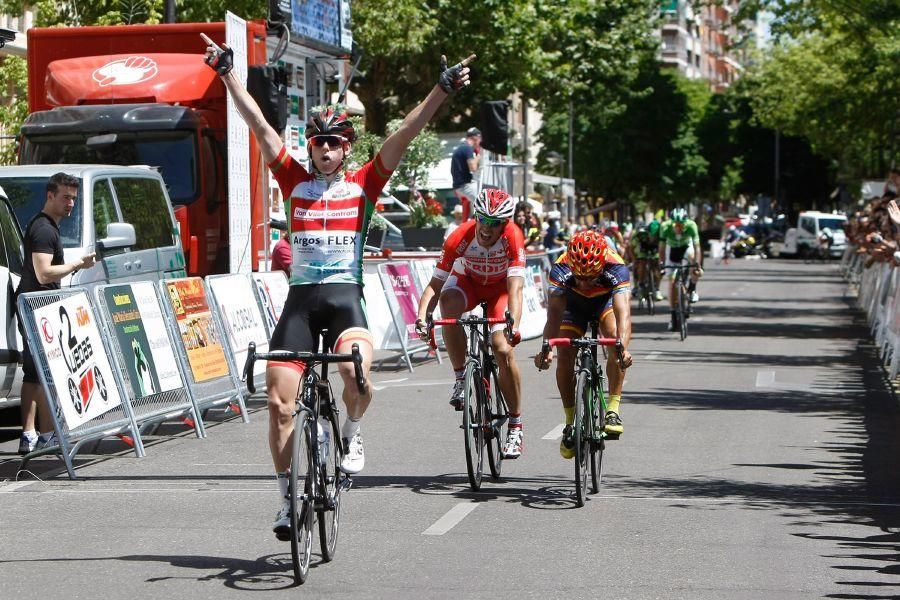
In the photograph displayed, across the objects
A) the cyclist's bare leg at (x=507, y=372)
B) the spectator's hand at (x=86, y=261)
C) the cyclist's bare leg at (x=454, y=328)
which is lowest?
the cyclist's bare leg at (x=507, y=372)

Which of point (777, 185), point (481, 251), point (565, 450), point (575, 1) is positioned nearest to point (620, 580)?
point (565, 450)

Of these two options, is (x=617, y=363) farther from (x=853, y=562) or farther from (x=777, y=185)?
(x=777, y=185)

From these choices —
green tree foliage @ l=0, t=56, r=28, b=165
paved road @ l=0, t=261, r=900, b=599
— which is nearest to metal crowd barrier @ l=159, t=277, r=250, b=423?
paved road @ l=0, t=261, r=900, b=599

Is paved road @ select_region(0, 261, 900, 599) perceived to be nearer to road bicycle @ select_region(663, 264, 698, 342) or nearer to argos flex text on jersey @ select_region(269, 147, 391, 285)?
argos flex text on jersey @ select_region(269, 147, 391, 285)

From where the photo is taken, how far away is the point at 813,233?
78.3 metres

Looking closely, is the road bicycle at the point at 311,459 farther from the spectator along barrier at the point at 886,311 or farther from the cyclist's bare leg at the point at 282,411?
the spectator along barrier at the point at 886,311

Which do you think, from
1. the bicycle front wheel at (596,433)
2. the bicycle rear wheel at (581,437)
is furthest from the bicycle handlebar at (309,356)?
the bicycle front wheel at (596,433)

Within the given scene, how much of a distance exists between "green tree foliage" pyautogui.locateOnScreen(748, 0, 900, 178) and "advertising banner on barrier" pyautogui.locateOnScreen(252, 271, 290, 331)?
56.9 feet

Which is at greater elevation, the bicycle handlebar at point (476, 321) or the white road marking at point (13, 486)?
the bicycle handlebar at point (476, 321)

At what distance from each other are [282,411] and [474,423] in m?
2.90

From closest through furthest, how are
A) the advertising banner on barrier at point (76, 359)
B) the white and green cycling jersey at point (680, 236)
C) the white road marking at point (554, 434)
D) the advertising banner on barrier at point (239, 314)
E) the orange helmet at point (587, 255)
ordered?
the orange helmet at point (587, 255), the advertising banner on barrier at point (76, 359), the white road marking at point (554, 434), the advertising banner on barrier at point (239, 314), the white and green cycling jersey at point (680, 236)

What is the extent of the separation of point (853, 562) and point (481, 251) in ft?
12.1

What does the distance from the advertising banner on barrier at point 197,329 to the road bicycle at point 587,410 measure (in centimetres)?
411

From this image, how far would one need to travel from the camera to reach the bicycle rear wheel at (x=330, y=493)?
7.63 meters
